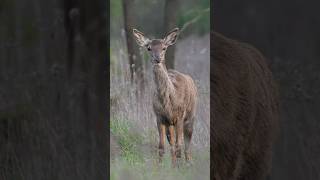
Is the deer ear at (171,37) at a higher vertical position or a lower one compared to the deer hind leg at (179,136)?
higher

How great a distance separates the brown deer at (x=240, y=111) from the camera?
7.19 metres

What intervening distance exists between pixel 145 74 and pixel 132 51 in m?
0.21

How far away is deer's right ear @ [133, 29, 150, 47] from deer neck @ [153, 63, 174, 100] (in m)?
0.20

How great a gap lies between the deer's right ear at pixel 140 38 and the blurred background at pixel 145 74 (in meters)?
0.03

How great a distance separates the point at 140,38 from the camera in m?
7.39

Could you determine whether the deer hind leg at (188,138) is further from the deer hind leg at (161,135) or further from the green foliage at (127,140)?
the green foliage at (127,140)

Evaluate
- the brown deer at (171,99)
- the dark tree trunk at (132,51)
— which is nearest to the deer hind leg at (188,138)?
the brown deer at (171,99)

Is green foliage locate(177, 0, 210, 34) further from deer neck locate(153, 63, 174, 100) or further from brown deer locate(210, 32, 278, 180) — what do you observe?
deer neck locate(153, 63, 174, 100)

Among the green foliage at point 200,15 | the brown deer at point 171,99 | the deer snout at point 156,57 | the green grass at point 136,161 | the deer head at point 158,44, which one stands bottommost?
the green grass at point 136,161

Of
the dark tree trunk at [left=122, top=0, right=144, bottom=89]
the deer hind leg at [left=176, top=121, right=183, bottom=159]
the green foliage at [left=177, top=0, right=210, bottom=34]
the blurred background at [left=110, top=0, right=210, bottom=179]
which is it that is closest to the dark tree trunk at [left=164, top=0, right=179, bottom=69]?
the blurred background at [left=110, top=0, right=210, bottom=179]

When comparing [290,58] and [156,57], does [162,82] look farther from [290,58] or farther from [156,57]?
[290,58]
